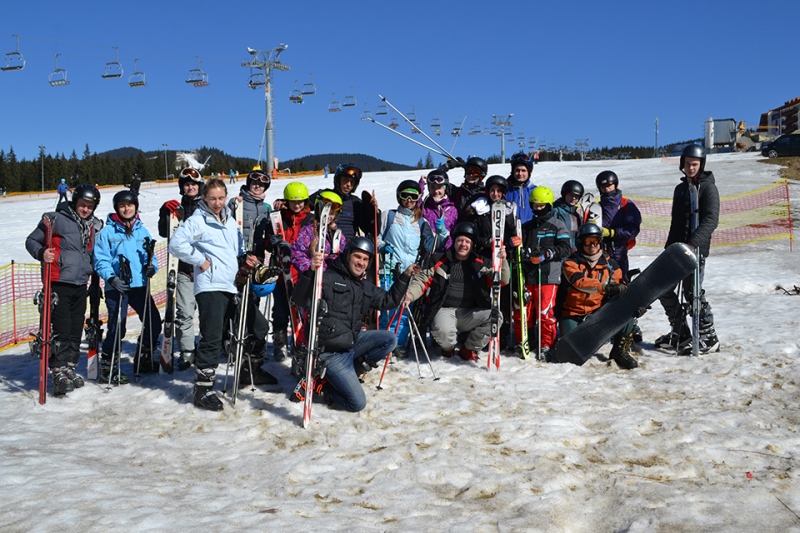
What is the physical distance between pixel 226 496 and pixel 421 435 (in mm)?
1720

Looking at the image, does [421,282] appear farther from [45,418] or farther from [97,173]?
[97,173]

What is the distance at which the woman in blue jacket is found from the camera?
6.01 metres

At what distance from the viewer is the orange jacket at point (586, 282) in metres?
7.46

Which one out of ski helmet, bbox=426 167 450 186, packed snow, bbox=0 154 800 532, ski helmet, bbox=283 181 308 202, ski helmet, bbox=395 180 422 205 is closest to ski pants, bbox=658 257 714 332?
packed snow, bbox=0 154 800 532

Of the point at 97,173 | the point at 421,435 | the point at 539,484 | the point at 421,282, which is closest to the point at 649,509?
the point at 539,484

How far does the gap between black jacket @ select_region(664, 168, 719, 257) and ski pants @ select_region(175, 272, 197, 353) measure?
5.71m

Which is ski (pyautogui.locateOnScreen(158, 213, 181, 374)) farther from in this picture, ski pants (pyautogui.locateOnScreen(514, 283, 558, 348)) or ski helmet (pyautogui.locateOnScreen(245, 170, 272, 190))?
ski pants (pyautogui.locateOnScreen(514, 283, 558, 348))

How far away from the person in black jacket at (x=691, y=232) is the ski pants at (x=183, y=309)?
18.5ft

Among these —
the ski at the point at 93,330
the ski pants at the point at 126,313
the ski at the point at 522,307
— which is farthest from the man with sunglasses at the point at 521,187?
the ski at the point at 93,330

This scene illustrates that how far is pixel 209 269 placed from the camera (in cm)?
608

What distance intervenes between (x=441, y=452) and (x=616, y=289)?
3375mm

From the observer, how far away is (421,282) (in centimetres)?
728

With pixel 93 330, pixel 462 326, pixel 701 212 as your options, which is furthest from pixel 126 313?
pixel 701 212

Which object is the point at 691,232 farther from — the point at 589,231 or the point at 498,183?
the point at 498,183
